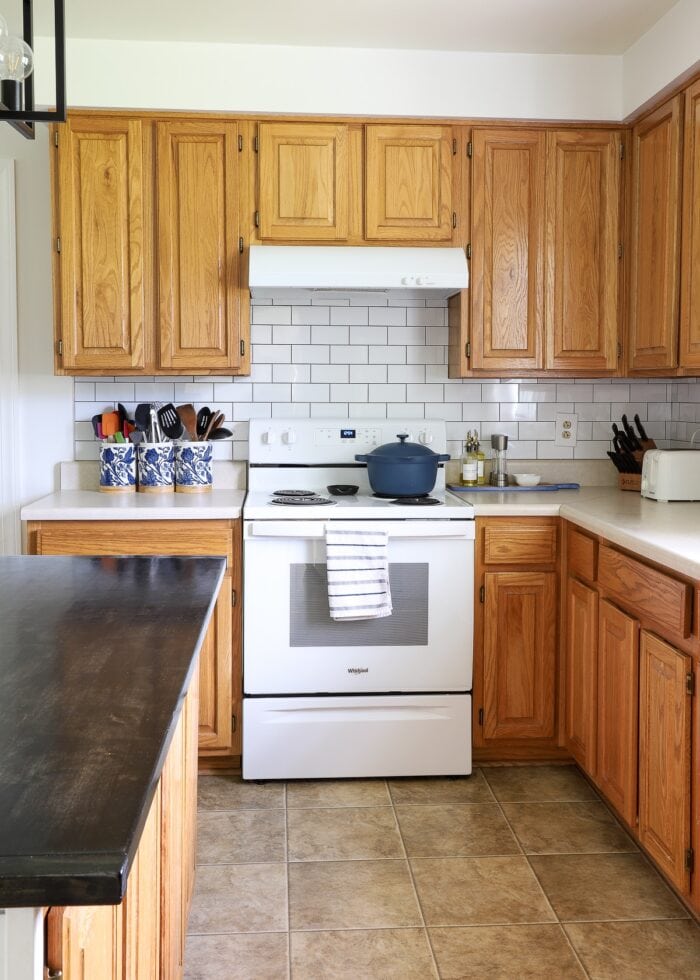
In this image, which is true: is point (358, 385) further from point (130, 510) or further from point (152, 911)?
point (152, 911)

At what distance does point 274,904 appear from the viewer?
2.52m

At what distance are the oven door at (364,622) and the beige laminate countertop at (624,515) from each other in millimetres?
251

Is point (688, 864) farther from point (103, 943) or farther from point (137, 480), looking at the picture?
point (137, 480)

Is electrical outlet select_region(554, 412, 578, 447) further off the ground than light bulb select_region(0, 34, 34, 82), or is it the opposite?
light bulb select_region(0, 34, 34, 82)

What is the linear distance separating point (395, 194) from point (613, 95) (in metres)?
0.89

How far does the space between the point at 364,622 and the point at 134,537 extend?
84cm

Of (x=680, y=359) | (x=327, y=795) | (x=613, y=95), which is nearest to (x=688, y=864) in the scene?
(x=327, y=795)

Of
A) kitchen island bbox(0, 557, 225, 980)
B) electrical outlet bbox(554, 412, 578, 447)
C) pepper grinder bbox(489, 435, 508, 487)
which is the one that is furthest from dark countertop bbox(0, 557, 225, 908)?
electrical outlet bbox(554, 412, 578, 447)

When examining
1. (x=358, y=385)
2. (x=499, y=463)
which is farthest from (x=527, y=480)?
(x=358, y=385)

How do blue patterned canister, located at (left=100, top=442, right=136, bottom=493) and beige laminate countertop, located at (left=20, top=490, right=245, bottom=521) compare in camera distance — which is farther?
blue patterned canister, located at (left=100, top=442, right=136, bottom=493)

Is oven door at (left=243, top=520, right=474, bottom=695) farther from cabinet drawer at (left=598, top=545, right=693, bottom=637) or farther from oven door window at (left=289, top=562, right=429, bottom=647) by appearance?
cabinet drawer at (left=598, top=545, right=693, bottom=637)

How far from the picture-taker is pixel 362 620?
3.29 metres

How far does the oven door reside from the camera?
3.27 m

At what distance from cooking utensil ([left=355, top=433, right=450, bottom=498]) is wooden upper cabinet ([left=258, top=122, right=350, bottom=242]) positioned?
2.66 ft
